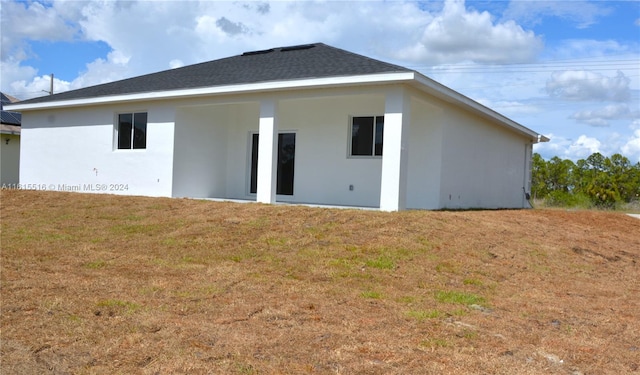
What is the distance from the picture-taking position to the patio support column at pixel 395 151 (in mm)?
11945

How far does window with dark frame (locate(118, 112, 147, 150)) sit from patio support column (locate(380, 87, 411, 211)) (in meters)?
7.45

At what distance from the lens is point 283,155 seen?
53.3 feet

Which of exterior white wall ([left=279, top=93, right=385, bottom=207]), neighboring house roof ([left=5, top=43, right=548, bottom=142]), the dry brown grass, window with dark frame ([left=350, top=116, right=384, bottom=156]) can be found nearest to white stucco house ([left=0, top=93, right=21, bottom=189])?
neighboring house roof ([left=5, top=43, right=548, bottom=142])

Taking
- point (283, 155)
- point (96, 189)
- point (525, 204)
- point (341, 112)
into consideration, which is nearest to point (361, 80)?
point (341, 112)

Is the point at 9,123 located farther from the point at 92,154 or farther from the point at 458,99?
the point at 458,99

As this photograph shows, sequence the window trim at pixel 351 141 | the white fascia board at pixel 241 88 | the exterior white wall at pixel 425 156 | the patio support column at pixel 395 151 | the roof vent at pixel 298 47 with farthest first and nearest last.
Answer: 1. the roof vent at pixel 298 47
2. the window trim at pixel 351 141
3. the exterior white wall at pixel 425 156
4. the patio support column at pixel 395 151
5. the white fascia board at pixel 241 88

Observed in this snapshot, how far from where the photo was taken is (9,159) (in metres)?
22.5

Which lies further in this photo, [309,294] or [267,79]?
[267,79]

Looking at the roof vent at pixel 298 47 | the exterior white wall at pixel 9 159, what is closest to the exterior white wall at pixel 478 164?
the roof vent at pixel 298 47

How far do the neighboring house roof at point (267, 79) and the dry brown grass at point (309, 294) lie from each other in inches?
115

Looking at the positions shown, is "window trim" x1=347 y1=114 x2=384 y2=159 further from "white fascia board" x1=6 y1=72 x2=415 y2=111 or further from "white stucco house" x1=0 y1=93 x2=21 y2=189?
"white stucco house" x1=0 y1=93 x2=21 y2=189

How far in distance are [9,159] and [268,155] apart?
14.1 m

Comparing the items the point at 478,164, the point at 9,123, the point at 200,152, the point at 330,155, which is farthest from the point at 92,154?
the point at 478,164

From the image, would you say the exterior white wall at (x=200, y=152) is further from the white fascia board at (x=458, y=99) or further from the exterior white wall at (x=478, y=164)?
the white fascia board at (x=458, y=99)
